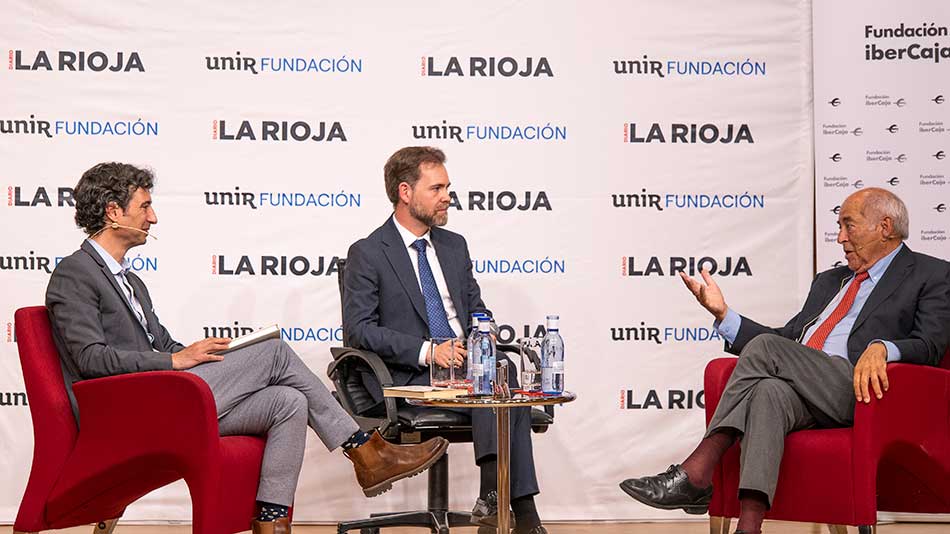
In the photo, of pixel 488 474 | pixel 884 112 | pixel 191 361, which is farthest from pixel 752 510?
pixel 884 112

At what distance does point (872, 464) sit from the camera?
134 inches

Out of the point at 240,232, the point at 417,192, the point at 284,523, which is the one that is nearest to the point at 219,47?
the point at 240,232

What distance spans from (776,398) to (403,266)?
5.05 feet

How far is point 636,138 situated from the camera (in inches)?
207

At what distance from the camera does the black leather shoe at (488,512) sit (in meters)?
3.79

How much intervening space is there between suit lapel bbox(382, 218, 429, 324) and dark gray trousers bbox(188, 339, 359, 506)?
0.63 meters

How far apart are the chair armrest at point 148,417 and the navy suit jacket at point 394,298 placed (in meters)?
0.93

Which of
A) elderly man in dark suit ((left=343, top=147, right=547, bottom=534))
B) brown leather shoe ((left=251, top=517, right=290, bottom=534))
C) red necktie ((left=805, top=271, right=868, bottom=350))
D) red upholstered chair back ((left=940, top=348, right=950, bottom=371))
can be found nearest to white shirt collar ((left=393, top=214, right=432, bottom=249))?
elderly man in dark suit ((left=343, top=147, right=547, bottom=534))

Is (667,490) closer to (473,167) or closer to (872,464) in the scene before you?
(872,464)

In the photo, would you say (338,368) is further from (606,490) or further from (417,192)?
(606,490)

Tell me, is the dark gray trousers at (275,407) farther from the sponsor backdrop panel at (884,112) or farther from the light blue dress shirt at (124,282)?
the sponsor backdrop panel at (884,112)

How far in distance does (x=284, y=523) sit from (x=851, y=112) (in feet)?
11.1

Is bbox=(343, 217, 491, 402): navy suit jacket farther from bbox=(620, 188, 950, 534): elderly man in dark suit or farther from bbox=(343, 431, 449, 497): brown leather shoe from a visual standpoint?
bbox=(620, 188, 950, 534): elderly man in dark suit

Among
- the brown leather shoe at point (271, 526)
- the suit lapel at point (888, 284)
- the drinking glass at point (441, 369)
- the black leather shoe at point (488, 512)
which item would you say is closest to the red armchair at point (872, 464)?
the suit lapel at point (888, 284)
